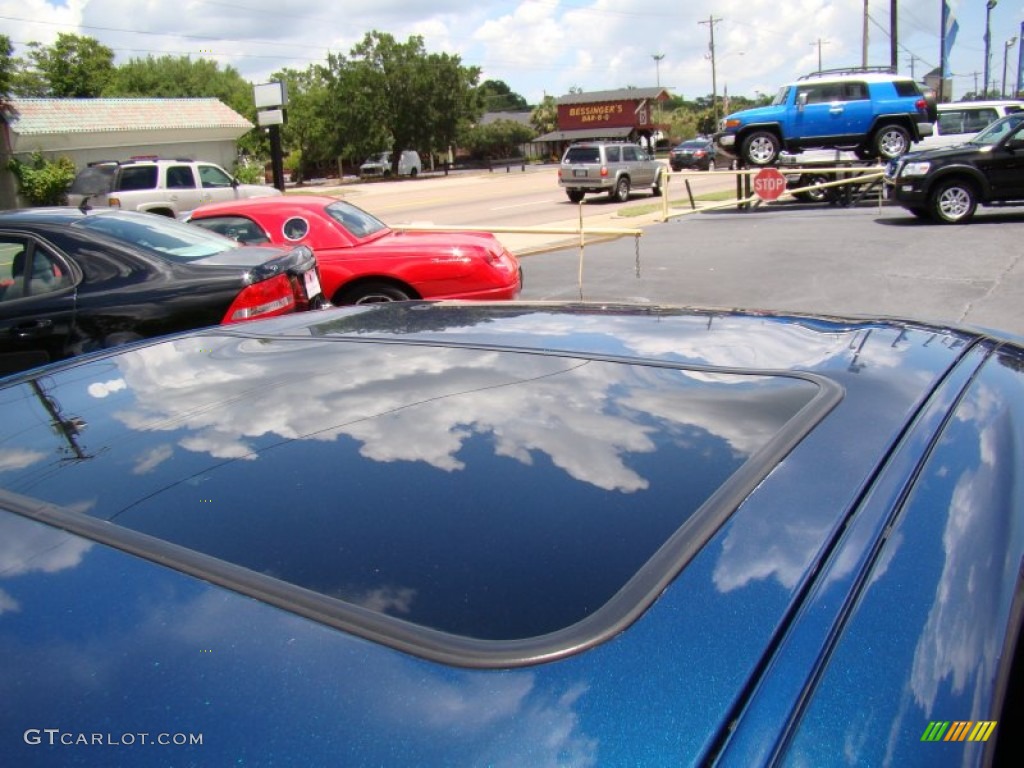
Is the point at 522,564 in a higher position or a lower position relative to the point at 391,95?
lower

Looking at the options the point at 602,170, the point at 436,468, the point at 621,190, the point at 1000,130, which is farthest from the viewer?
the point at 621,190

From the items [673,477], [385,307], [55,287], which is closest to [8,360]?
[55,287]

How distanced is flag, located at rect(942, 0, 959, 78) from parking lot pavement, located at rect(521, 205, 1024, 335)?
24354 millimetres

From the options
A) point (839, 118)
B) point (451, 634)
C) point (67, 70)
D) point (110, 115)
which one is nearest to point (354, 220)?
point (451, 634)

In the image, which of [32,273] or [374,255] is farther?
[374,255]

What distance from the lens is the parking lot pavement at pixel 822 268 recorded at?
9516 mm

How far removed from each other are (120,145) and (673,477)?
44.8 metres

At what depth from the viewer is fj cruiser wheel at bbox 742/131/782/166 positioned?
21.8 m

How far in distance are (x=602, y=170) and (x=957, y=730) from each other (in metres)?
26.8

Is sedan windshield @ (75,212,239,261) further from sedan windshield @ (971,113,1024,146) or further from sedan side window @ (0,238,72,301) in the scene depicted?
sedan windshield @ (971,113,1024,146)

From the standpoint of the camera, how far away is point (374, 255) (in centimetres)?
798

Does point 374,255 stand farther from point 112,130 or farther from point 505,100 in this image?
point 505,100

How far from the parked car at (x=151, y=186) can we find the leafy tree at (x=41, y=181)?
16.0m

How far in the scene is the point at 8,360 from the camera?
5223mm
